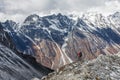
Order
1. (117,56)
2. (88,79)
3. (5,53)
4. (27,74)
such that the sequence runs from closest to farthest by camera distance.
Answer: (88,79)
(117,56)
(27,74)
(5,53)

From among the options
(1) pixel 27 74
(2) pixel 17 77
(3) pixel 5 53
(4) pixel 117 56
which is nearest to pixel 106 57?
(4) pixel 117 56

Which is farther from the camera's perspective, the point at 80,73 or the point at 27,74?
the point at 27,74

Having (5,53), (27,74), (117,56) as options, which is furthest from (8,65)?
(117,56)

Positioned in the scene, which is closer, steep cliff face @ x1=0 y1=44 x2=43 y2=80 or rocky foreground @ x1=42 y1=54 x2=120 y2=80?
rocky foreground @ x1=42 y1=54 x2=120 y2=80

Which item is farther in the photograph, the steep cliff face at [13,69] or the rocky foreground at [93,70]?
the steep cliff face at [13,69]

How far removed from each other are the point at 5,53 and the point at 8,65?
2809cm

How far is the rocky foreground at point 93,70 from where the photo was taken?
54.4 ft

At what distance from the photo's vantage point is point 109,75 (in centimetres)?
1653

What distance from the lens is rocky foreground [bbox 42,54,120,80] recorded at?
1658 cm

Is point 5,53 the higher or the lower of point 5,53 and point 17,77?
the higher

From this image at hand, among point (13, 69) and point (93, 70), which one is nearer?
point (93, 70)

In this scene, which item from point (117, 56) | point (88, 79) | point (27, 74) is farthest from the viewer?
point (27, 74)

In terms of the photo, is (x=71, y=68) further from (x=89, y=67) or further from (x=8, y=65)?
(x=8, y=65)

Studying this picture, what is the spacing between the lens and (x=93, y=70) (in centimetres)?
1706
